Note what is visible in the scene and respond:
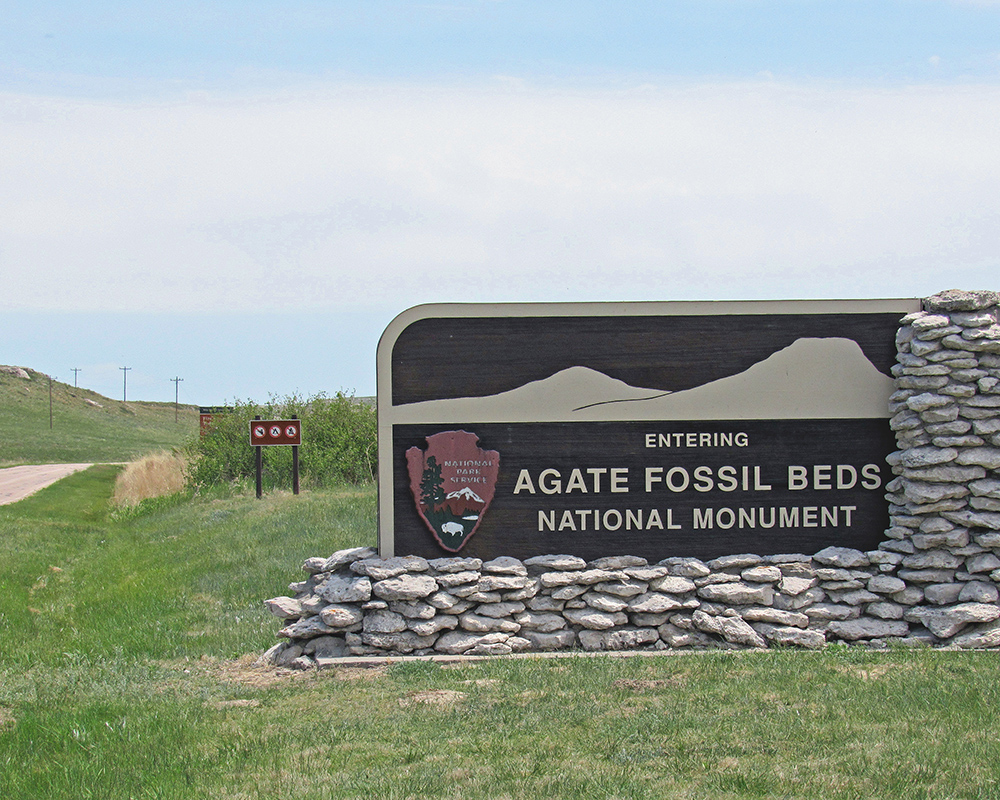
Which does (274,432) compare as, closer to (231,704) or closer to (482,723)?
(231,704)

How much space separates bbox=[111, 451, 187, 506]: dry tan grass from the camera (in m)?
29.2

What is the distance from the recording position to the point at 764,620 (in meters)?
8.37

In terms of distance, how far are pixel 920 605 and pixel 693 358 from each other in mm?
2888

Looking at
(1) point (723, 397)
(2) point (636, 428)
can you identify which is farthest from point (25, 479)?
(1) point (723, 397)

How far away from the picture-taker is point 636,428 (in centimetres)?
866

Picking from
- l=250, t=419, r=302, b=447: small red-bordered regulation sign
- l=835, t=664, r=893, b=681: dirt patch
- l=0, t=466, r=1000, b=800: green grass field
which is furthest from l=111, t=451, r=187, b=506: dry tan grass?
l=835, t=664, r=893, b=681: dirt patch

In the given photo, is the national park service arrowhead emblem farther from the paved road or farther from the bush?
the paved road

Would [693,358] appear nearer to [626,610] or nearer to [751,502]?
[751,502]

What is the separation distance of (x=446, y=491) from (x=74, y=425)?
76.9m

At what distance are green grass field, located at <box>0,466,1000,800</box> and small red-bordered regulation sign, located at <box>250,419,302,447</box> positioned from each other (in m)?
11.5

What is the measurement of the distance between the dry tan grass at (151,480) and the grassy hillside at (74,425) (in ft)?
30.6

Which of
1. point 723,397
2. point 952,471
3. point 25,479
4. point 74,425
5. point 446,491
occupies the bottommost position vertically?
point 25,479

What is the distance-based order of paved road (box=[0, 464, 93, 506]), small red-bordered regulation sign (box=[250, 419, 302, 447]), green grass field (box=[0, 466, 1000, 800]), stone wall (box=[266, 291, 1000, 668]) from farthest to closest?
paved road (box=[0, 464, 93, 506]), small red-bordered regulation sign (box=[250, 419, 302, 447]), stone wall (box=[266, 291, 1000, 668]), green grass field (box=[0, 466, 1000, 800])

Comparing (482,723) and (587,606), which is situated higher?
(587,606)
